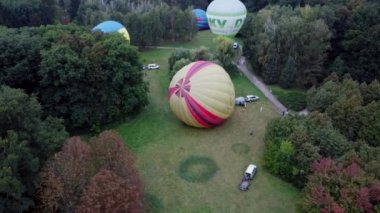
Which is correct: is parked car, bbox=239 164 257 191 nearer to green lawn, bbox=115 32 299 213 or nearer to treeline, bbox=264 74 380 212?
green lawn, bbox=115 32 299 213

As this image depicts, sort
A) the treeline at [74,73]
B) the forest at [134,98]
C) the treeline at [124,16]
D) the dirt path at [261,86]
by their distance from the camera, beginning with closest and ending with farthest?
the forest at [134,98] < the treeline at [74,73] < the dirt path at [261,86] < the treeline at [124,16]

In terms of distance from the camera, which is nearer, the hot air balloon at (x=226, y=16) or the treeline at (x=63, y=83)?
the treeline at (x=63, y=83)

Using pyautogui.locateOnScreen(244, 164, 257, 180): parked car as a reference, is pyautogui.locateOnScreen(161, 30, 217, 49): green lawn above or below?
below

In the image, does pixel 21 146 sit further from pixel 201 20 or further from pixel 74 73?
pixel 201 20

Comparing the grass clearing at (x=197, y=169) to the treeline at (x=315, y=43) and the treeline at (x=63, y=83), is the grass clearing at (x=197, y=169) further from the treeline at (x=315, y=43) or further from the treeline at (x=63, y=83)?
the treeline at (x=315, y=43)

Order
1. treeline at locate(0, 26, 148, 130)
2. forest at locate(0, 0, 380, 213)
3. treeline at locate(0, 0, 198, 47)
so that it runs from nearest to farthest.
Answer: forest at locate(0, 0, 380, 213), treeline at locate(0, 26, 148, 130), treeline at locate(0, 0, 198, 47)

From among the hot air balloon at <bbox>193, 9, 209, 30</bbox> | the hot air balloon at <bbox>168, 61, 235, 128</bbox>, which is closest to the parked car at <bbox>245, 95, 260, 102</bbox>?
the hot air balloon at <bbox>168, 61, 235, 128</bbox>

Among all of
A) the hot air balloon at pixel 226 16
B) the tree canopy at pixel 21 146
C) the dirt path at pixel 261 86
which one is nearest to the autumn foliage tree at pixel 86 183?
the tree canopy at pixel 21 146

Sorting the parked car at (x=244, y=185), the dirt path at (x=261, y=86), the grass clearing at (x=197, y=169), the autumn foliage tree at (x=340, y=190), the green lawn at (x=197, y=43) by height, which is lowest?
the green lawn at (x=197, y=43)

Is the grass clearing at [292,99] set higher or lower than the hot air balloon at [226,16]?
lower
